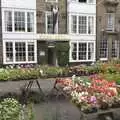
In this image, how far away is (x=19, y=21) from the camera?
21078mm

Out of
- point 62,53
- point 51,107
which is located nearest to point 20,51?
point 62,53

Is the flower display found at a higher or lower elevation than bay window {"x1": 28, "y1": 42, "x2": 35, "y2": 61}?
lower

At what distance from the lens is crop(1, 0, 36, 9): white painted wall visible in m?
20.3

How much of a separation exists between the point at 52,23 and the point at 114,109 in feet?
59.7

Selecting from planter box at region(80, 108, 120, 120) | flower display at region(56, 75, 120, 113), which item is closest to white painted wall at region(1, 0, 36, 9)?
flower display at region(56, 75, 120, 113)

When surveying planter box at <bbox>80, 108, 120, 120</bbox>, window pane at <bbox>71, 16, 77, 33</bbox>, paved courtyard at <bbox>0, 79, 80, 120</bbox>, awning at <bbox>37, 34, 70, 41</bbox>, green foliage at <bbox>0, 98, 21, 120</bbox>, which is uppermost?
window pane at <bbox>71, 16, 77, 33</bbox>

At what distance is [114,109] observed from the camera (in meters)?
5.07

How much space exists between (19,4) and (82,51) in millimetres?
7329

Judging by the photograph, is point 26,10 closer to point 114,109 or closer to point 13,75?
point 13,75

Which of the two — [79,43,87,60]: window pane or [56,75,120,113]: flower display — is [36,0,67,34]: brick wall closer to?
[79,43,87,60]: window pane

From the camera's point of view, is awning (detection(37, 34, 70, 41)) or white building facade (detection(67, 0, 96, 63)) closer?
awning (detection(37, 34, 70, 41))

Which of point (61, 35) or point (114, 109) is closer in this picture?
point (114, 109)

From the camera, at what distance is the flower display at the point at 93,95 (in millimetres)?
4898

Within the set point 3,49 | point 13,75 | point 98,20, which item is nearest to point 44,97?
Answer: point 13,75
